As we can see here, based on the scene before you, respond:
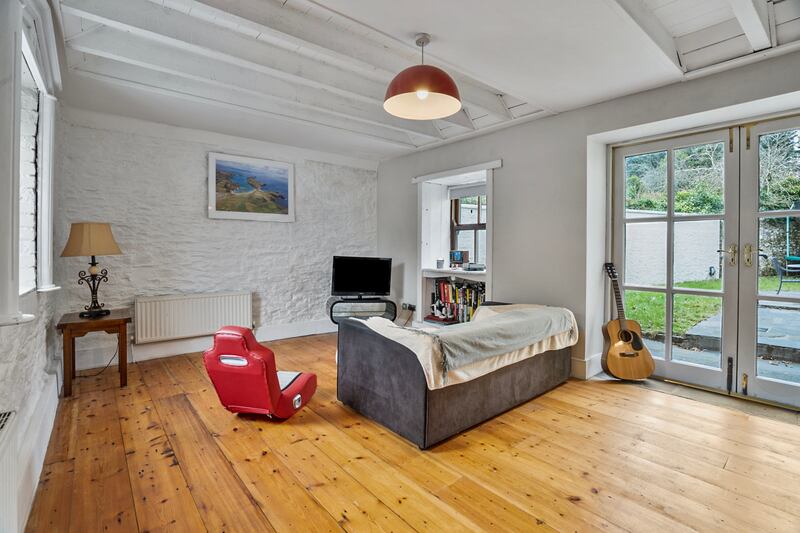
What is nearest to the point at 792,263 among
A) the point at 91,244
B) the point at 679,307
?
the point at 679,307

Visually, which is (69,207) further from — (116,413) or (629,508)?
(629,508)

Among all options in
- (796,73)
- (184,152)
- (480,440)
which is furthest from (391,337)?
(184,152)

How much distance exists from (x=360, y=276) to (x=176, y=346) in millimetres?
2226

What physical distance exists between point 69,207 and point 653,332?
550 cm

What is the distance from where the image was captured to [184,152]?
14.2 ft

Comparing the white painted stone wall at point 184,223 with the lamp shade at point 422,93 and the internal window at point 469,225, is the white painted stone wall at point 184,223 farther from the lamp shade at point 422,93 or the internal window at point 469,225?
the lamp shade at point 422,93

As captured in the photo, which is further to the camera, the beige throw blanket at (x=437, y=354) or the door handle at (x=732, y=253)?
the door handle at (x=732, y=253)

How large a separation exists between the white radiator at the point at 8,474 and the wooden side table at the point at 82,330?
220 centimetres

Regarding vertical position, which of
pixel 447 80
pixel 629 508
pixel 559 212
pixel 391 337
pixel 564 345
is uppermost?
pixel 447 80

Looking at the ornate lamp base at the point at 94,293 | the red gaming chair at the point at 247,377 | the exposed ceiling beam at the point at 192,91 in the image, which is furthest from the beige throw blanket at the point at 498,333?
the ornate lamp base at the point at 94,293

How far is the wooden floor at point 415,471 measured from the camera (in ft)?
5.70

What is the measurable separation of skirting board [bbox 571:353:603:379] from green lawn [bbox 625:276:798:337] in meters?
0.51

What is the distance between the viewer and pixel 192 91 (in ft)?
11.1

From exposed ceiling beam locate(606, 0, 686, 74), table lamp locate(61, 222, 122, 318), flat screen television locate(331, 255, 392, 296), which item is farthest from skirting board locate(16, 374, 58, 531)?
exposed ceiling beam locate(606, 0, 686, 74)
